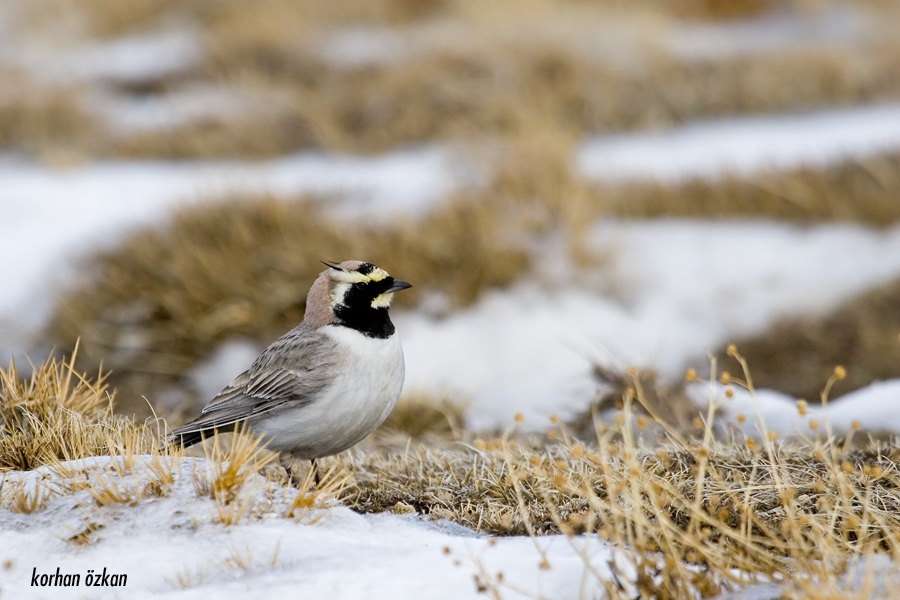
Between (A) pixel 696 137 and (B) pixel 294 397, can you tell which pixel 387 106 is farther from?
(B) pixel 294 397

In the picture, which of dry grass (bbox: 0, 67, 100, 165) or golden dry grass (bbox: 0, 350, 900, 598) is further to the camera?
dry grass (bbox: 0, 67, 100, 165)

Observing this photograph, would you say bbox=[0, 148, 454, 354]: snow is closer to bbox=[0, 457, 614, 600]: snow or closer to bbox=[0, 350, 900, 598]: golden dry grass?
bbox=[0, 350, 900, 598]: golden dry grass

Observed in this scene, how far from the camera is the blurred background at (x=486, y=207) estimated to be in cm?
812

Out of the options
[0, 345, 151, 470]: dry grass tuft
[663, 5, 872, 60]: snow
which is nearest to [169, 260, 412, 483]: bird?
[0, 345, 151, 470]: dry grass tuft

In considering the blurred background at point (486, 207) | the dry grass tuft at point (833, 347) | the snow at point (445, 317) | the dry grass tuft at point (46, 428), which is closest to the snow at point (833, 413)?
the snow at point (445, 317)

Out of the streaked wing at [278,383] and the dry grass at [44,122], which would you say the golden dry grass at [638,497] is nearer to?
the streaked wing at [278,383]

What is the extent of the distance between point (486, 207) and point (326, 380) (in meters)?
4.65

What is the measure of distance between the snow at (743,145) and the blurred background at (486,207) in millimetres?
46

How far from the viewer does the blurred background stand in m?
8.12

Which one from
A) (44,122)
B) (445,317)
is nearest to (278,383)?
(445,317)

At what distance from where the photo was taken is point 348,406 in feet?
14.0

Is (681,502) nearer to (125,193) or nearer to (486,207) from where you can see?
(486,207)

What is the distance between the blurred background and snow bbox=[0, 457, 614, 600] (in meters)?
1.78

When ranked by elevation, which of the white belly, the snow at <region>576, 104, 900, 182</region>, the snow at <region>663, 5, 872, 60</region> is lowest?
→ the white belly
